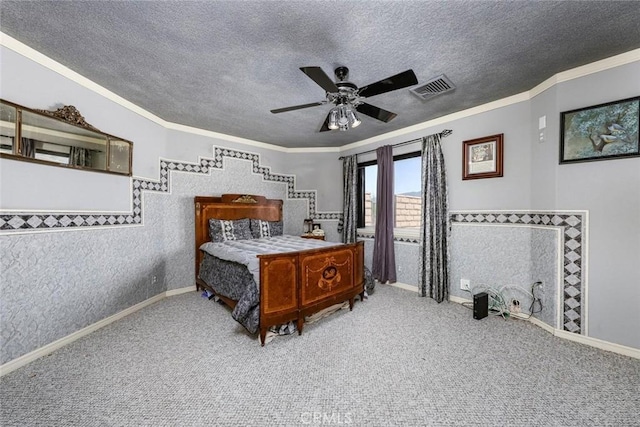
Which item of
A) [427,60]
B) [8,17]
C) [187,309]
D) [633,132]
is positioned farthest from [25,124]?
[633,132]

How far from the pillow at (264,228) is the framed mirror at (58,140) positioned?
1.95 meters

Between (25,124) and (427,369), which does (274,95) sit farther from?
(427,369)

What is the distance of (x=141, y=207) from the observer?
10.6ft

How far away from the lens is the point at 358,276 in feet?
10.7

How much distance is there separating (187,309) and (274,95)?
9.37ft

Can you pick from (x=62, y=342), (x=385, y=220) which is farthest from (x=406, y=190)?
(x=62, y=342)

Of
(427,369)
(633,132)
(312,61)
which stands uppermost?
(312,61)

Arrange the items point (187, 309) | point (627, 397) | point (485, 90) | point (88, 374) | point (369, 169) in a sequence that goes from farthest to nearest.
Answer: point (369, 169), point (187, 309), point (485, 90), point (88, 374), point (627, 397)

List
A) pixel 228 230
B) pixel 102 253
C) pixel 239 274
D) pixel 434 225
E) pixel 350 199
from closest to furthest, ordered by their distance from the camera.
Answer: pixel 102 253 < pixel 239 274 < pixel 434 225 < pixel 228 230 < pixel 350 199

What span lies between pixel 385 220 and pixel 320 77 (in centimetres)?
286

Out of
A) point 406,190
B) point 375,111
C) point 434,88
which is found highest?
point 434,88

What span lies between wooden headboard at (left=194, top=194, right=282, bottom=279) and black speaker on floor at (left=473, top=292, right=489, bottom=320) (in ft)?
11.3

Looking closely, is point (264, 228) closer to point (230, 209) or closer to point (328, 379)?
point (230, 209)

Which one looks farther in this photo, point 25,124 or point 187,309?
point 187,309
